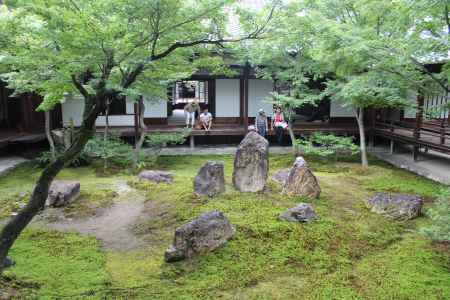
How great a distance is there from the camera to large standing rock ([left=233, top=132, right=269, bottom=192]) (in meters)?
10.1

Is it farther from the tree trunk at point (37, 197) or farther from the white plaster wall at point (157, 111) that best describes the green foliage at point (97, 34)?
the white plaster wall at point (157, 111)

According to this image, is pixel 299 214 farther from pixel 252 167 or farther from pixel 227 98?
pixel 227 98

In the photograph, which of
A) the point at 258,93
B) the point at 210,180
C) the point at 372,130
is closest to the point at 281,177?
the point at 210,180

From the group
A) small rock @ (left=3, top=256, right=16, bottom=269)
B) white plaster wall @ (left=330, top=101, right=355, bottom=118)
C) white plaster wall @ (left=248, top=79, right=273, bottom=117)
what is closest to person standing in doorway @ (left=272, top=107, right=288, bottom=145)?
white plaster wall @ (left=248, top=79, right=273, bottom=117)

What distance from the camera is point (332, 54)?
10.2 meters

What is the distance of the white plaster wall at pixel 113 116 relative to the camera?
18.2m

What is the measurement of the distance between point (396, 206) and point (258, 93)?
1143 cm

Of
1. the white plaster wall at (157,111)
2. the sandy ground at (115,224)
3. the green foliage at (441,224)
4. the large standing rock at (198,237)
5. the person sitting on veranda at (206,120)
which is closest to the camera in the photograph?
the green foliage at (441,224)

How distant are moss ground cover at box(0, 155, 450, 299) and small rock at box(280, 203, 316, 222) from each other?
188mm

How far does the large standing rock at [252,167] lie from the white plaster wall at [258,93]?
30.8ft

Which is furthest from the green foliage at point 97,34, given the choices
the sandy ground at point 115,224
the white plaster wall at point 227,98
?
the white plaster wall at point 227,98

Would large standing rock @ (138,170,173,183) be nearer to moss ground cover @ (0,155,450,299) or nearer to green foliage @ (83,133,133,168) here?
moss ground cover @ (0,155,450,299)

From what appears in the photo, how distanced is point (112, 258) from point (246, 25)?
460 centimetres

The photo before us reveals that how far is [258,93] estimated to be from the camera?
19422 millimetres
